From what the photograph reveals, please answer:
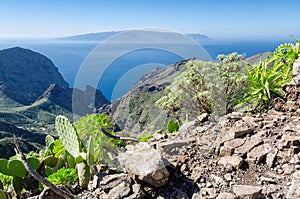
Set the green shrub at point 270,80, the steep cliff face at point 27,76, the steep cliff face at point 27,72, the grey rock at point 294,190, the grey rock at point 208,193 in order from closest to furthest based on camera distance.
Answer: the grey rock at point 294,190
the grey rock at point 208,193
the green shrub at point 270,80
the steep cliff face at point 27,76
the steep cliff face at point 27,72

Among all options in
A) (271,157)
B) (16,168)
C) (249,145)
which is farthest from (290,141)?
(16,168)

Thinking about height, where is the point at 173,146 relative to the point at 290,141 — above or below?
below

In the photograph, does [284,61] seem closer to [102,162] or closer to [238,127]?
[238,127]

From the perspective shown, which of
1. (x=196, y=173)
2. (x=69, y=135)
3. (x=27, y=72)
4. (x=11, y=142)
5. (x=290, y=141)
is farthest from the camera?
(x=27, y=72)

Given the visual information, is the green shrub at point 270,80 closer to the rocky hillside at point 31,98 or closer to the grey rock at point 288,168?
the grey rock at point 288,168

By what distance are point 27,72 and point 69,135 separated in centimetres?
18548

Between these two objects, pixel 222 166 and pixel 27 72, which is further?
pixel 27 72

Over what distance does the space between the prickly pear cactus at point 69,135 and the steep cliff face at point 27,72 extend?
15702 cm

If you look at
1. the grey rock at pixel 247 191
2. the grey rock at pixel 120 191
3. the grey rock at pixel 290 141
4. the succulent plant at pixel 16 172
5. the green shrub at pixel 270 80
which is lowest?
the succulent plant at pixel 16 172

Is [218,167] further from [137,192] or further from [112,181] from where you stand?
[112,181]

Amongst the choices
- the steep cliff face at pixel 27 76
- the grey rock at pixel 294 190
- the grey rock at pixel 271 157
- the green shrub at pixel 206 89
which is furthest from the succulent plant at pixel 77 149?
the steep cliff face at pixel 27 76

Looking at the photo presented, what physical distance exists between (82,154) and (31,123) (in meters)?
105

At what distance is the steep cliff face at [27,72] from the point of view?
164250 mm

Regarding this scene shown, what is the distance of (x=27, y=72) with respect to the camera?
174m
